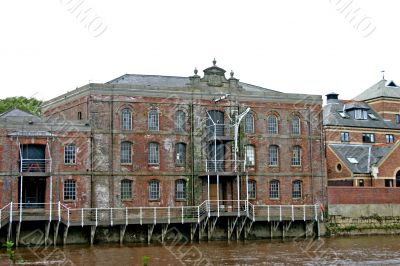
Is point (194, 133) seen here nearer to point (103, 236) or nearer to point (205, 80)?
point (205, 80)

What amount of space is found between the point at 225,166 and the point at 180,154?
126 inches

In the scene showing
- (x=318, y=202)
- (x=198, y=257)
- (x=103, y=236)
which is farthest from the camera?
(x=318, y=202)

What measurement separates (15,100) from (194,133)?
34323 mm

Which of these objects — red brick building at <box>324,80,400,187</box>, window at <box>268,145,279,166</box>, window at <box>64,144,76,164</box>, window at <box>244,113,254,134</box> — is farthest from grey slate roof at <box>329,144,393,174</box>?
window at <box>64,144,76,164</box>

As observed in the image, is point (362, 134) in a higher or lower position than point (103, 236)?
higher

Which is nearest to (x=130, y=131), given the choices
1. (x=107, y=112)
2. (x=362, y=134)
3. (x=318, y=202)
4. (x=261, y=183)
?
(x=107, y=112)

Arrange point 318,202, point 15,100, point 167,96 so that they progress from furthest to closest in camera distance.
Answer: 1. point 15,100
2. point 318,202
3. point 167,96

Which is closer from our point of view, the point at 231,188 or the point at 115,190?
the point at 115,190

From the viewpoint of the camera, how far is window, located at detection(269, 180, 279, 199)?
1928 inches

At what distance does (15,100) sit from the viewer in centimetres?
7506

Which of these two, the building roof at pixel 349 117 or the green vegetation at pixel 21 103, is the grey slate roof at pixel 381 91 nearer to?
the building roof at pixel 349 117

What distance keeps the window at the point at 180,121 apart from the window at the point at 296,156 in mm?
8667

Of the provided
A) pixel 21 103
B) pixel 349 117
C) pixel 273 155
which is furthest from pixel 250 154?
pixel 21 103

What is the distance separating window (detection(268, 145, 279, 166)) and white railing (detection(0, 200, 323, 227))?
10.7 feet
